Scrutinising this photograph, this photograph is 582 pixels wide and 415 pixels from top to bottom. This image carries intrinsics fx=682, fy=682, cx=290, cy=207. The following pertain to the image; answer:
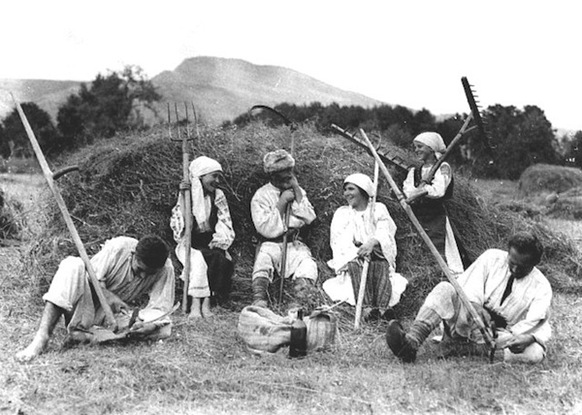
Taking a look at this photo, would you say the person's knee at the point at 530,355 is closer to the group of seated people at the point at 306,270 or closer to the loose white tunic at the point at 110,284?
the group of seated people at the point at 306,270

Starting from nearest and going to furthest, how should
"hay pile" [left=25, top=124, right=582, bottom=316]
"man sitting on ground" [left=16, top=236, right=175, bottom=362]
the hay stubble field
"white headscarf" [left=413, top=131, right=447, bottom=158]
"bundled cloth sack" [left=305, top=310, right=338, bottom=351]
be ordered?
the hay stubble field → "man sitting on ground" [left=16, top=236, right=175, bottom=362] → "bundled cloth sack" [left=305, top=310, right=338, bottom=351] → "white headscarf" [left=413, top=131, right=447, bottom=158] → "hay pile" [left=25, top=124, right=582, bottom=316]

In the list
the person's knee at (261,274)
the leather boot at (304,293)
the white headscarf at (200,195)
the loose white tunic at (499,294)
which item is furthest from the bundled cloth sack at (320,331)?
the white headscarf at (200,195)

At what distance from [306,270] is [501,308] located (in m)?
1.91

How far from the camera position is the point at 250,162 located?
711cm

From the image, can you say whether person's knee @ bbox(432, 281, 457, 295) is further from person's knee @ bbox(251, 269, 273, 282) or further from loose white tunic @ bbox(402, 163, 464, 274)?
person's knee @ bbox(251, 269, 273, 282)

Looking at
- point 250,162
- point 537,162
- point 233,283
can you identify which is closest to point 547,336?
point 233,283

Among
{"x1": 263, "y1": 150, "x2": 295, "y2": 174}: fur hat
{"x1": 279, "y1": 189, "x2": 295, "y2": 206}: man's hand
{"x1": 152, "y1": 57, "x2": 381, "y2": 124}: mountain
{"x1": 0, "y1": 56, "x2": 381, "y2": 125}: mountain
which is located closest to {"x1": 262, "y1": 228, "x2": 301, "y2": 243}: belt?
{"x1": 279, "y1": 189, "x2": 295, "y2": 206}: man's hand

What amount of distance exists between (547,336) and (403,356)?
0.95 meters

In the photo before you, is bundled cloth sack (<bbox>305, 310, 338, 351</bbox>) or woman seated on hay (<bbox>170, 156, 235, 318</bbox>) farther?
woman seated on hay (<bbox>170, 156, 235, 318</bbox>)

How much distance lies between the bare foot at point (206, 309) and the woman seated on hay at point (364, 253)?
102 cm

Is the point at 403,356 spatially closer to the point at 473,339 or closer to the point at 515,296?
the point at 473,339

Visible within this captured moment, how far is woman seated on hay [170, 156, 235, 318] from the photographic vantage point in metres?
5.86

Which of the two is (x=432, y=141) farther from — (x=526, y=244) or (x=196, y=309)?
(x=196, y=309)

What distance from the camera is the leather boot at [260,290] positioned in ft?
18.9
